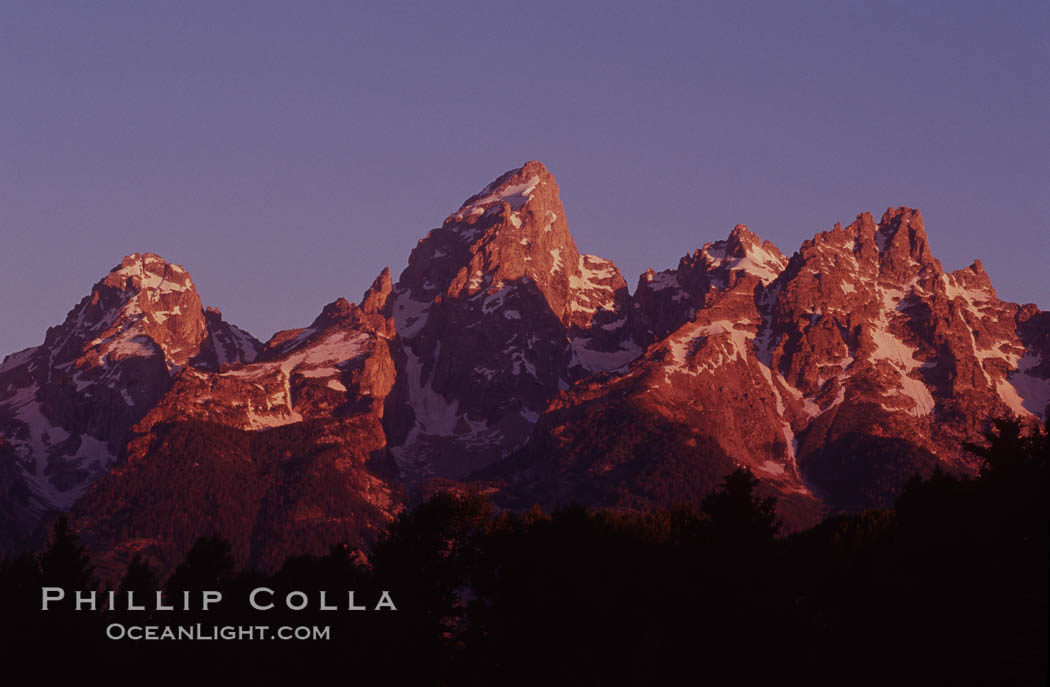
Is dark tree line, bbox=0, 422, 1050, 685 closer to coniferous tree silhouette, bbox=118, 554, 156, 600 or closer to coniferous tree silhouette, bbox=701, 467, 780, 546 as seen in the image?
coniferous tree silhouette, bbox=701, 467, 780, 546

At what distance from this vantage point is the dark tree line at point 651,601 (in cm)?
7362

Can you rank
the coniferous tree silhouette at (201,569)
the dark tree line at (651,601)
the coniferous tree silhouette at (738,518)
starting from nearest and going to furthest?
the dark tree line at (651,601) → the coniferous tree silhouette at (738,518) → the coniferous tree silhouette at (201,569)

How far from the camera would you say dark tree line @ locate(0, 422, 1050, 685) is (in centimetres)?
7362

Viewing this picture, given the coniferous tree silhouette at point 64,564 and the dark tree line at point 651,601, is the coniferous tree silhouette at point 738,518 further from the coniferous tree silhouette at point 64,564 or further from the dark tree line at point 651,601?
the coniferous tree silhouette at point 64,564

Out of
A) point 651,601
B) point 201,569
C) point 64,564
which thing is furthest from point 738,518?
point 201,569

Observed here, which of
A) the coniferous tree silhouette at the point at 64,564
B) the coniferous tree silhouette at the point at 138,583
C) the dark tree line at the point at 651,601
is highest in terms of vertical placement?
the coniferous tree silhouette at the point at 138,583

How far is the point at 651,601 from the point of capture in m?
98.1

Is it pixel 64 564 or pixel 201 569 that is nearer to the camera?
pixel 64 564

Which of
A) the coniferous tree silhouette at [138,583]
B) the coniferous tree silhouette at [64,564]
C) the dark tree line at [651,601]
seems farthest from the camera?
the coniferous tree silhouette at [138,583]

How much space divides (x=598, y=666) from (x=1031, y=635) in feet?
107

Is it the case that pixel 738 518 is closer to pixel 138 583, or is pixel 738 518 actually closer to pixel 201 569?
pixel 201 569

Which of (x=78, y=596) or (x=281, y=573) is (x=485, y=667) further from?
(x=281, y=573)

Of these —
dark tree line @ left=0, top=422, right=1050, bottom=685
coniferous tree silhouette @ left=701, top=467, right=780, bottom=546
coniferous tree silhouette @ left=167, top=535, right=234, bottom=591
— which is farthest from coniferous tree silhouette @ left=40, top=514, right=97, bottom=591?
coniferous tree silhouette @ left=701, top=467, right=780, bottom=546

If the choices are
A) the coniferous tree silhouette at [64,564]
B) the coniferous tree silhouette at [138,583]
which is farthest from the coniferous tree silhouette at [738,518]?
the coniferous tree silhouette at [138,583]
